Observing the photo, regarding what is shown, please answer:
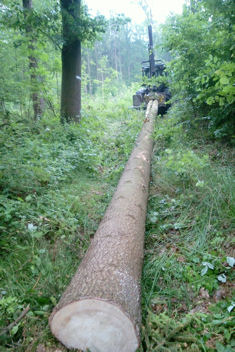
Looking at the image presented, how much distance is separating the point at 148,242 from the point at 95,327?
4.16 ft

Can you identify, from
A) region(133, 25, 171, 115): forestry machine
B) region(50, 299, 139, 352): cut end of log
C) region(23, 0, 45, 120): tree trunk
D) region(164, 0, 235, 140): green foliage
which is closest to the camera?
region(50, 299, 139, 352): cut end of log

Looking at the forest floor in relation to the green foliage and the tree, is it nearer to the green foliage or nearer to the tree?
the green foliage

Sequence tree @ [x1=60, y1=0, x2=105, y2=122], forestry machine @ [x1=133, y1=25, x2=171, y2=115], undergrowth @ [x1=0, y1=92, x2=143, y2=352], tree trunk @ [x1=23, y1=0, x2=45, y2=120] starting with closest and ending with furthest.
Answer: undergrowth @ [x1=0, y1=92, x2=143, y2=352]
tree @ [x1=60, y1=0, x2=105, y2=122]
tree trunk @ [x1=23, y1=0, x2=45, y2=120]
forestry machine @ [x1=133, y1=25, x2=171, y2=115]

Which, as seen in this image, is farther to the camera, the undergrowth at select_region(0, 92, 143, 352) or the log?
the undergrowth at select_region(0, 92, 143, 352)

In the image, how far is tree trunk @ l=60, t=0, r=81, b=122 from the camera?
5336 millimetres

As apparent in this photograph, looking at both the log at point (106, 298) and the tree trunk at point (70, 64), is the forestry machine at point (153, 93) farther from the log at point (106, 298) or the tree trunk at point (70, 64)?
the log at point (106, 298)

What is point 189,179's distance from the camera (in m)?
3.22

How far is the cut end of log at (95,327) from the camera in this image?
54.0 inches

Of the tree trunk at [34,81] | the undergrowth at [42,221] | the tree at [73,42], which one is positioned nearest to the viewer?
the undergrowth at [42,221]

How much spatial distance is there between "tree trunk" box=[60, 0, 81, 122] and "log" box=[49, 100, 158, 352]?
187 inches

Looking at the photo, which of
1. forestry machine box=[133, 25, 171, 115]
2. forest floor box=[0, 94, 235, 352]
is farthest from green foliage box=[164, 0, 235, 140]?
forestry machine box=[133, 25, 171, 115]

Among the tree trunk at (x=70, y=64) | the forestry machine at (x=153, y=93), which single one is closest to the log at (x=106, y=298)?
the tree trunk at (x=70, y=64)

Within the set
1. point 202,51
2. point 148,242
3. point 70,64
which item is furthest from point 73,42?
point 148,242

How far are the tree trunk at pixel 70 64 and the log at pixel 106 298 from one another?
15.6ft
